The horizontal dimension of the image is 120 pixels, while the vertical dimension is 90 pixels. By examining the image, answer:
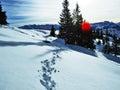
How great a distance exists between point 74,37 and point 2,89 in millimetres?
40523

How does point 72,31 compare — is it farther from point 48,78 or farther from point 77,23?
point 48,78

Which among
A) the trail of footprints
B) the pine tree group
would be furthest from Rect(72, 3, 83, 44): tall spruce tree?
the trail of footprints

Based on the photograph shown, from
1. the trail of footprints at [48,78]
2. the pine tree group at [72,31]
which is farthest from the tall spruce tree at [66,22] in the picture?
the trail of footprints at [48,78]

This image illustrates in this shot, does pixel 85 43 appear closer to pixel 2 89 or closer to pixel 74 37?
pixel 74 37

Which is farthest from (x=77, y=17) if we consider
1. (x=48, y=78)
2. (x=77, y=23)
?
(x=48, y=78)

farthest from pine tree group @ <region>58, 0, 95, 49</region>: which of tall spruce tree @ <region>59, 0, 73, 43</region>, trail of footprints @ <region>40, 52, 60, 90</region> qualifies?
trail of footprints @ <region>40, 52, 60, 90</region>

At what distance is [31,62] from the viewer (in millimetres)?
8469

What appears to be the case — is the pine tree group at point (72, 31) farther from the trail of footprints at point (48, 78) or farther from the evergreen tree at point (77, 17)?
the trail of footprints at point (48, 78)

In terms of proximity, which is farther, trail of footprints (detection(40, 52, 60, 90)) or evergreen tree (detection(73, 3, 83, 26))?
evergreen tree (detection(73, 3, 83, 26))

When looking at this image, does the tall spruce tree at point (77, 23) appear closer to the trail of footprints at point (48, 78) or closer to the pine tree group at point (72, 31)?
the pine tree group at point (72, 31)

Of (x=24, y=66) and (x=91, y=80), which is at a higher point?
(x=24, y=66)

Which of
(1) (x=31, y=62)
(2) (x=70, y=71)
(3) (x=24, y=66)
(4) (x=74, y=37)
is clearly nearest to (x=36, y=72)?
(3) (x=24, y=66)

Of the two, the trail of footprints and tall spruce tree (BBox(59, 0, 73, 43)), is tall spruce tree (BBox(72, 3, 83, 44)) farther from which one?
the trail of footprints

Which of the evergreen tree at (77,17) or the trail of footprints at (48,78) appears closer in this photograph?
the trail of footprints at (48,78)
